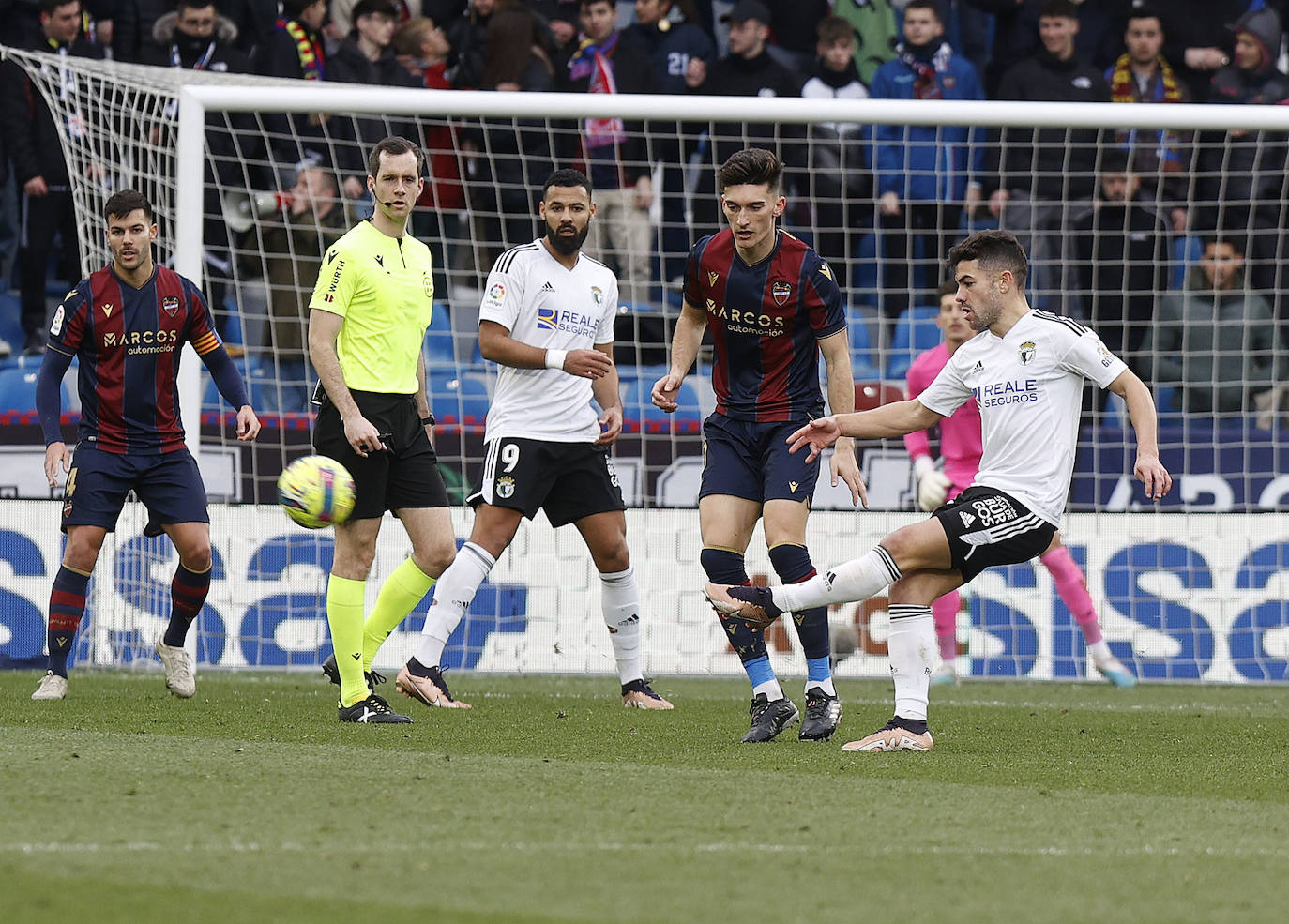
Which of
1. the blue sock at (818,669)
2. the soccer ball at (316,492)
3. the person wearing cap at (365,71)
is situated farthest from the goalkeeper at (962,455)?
the person wearing cap at (365,71)

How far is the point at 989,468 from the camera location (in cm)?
641

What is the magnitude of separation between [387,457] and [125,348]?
1.48 meters

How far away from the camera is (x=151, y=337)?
8.00 metres

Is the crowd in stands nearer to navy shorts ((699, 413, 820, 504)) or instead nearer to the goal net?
the goal net

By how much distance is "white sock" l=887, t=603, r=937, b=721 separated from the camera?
6414 millimetres

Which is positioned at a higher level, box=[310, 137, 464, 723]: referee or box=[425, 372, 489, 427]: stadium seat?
box=[310, 137, 464, 723]: referee

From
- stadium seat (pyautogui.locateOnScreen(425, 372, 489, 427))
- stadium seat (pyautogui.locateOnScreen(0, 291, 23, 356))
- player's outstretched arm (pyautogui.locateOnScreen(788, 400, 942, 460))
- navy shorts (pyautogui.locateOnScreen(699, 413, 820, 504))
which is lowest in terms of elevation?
stadium seat (pyautogui.locateOnScreen(425, 372, 489, 427))

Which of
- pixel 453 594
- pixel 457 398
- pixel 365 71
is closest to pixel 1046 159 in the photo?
pixel 457 398

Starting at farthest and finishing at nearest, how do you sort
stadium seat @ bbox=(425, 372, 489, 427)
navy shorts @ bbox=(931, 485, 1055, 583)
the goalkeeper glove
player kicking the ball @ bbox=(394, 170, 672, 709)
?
stadium seat @ bbox=(425, 372, 489, 427), the goalkeeper glove, player kicking the ball @ bbox=(394, 170, 672, 709), navy shorts @ bbox=(931, 485, 1055, 583)

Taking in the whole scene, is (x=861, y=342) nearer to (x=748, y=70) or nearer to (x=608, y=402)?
(x=748, y=70)

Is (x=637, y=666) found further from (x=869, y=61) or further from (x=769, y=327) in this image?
(x=869, y=61)

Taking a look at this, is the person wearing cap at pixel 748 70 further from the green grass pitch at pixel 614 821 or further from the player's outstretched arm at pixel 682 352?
the green grass pitch at pixel 614 821

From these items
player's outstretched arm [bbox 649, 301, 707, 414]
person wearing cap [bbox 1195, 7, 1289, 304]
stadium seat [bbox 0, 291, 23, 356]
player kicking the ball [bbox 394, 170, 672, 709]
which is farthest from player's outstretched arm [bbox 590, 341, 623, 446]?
stadium seat [bbox 0, 291, 23, 356]

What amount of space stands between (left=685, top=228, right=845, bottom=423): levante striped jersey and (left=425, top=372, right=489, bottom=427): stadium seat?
5.02m
